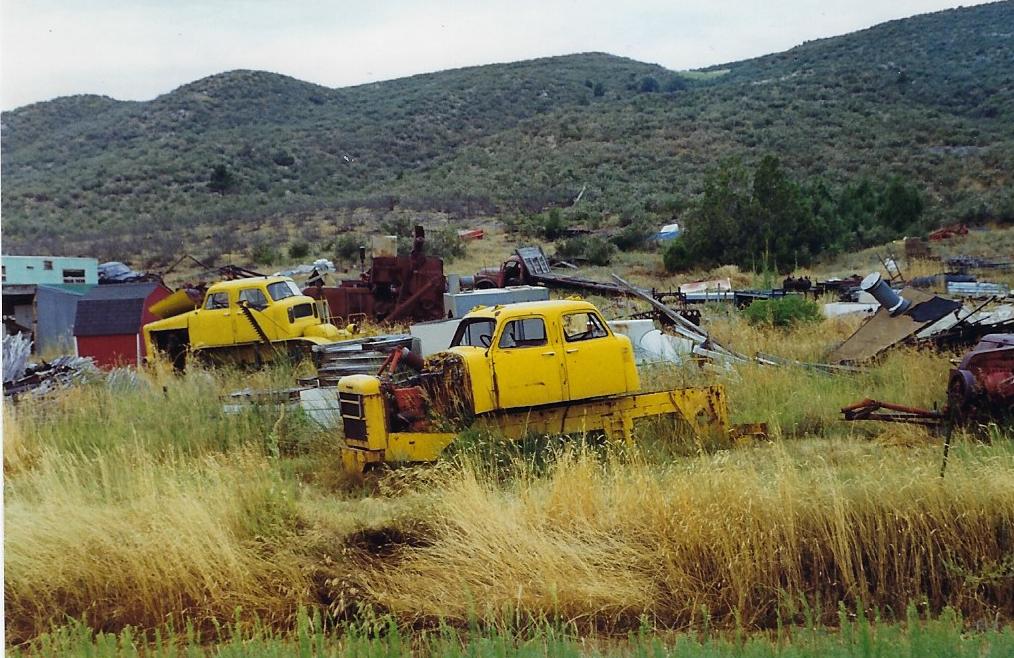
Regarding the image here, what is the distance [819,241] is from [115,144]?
1998 inches

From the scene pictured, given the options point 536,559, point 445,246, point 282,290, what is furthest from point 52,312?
point 536,559

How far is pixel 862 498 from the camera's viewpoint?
→ 6.91 meters

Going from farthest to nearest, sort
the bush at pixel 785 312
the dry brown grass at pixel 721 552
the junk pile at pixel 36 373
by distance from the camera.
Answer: the bush at pixel 785 312 < the junk pile at pixel 36 373 < the dry brown grass at pixel 721 552

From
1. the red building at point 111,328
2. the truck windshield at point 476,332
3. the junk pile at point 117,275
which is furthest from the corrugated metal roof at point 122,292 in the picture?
the truck windshield at point 476,332

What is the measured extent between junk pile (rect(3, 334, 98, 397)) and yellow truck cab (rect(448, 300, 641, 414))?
24.1ft

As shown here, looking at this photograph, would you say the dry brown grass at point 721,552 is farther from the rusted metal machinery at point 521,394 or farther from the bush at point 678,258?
the bush at point 678,258

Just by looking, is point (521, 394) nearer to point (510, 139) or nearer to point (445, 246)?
point (445, 246)

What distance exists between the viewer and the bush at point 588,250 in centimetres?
2920

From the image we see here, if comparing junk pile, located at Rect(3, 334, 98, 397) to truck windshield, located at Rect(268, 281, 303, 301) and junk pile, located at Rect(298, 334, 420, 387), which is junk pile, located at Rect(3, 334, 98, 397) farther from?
junk pile, located at Rect(298, 334, 420, 387)

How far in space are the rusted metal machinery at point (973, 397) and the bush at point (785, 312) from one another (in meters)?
6.31

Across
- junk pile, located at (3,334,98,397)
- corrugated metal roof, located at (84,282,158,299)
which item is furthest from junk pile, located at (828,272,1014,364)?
corrugated metal roof, located at (84,282,158,299)

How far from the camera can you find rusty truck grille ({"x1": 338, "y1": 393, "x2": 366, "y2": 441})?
9539 mm

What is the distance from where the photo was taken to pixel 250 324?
17.2 m

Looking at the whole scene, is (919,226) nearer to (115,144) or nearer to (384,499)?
(384,499)
